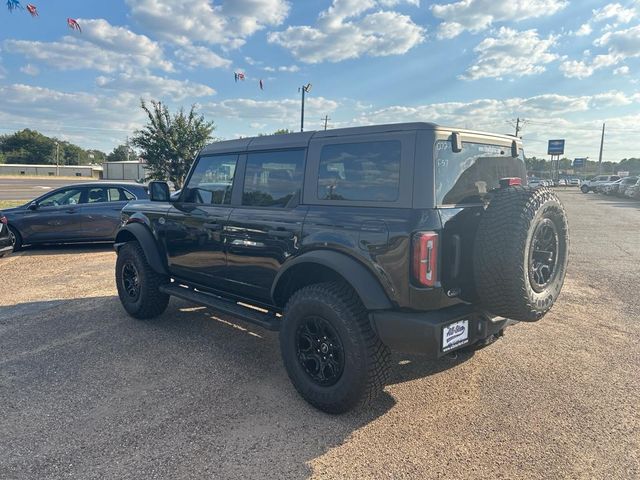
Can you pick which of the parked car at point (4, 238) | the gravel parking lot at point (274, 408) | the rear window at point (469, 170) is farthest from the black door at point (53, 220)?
the rear window at point (469, 170)

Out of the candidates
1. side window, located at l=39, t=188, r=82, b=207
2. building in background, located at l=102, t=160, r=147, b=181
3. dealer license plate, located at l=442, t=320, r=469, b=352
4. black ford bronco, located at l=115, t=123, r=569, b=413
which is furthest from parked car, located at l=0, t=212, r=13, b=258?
building in background, located at l=102, t=160, r=147, b=181

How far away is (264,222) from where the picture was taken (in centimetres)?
359

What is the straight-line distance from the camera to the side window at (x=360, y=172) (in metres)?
2.94

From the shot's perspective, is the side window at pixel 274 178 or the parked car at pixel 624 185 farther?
the parked car at pixel 624 185

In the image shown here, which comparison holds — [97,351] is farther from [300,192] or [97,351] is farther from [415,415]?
[415,415]

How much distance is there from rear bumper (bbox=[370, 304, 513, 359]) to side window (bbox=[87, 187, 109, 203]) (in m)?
8.74

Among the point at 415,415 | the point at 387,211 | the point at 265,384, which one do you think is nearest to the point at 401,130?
the point at 387,211

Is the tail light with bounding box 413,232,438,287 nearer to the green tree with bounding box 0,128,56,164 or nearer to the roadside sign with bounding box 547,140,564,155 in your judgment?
the roadside sign with bounding box 547,140,564,155

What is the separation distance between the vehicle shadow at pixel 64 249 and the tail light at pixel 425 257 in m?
8.93

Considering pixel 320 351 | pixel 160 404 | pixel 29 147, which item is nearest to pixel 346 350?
pixel 320 351

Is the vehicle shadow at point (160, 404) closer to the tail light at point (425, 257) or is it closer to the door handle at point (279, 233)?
the tail light at point (425, 257)

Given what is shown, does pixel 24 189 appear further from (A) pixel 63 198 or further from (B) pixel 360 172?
(B) pixel 360 172

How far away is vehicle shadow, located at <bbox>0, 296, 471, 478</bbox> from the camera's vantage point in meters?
2.57

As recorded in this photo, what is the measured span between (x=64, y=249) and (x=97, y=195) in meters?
1.51
